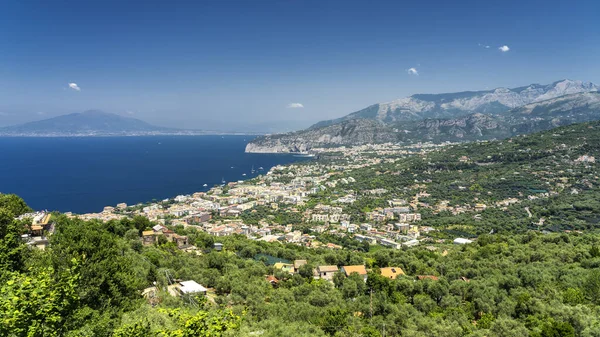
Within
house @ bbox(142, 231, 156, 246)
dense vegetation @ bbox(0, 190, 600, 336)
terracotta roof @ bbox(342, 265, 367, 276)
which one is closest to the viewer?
dense vegetation @ bbox(0, 190, 600, 336)

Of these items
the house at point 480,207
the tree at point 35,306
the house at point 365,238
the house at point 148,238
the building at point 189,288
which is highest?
the tree at point 35,306

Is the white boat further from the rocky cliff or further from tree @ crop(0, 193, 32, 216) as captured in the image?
tree @ crop(0, 193, 32, 216)

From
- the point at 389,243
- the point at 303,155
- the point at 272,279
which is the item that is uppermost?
the point at 272,279

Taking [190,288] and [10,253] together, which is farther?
[190,288]

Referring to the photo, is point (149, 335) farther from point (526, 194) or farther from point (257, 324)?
point (526, 194)

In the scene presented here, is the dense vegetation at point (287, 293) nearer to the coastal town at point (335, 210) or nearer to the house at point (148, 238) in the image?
the house at point (148, 238)

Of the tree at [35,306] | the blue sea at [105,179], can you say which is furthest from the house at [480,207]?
the blue sea at [105,179]

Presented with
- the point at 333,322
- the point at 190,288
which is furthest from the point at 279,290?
the point at 333,322

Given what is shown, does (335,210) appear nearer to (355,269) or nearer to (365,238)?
(365,238)

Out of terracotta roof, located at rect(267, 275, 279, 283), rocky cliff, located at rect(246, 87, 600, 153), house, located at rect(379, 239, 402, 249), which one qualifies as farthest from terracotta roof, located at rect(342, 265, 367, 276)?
rocky cliff, located at rect(246, 87, 600, 153)
